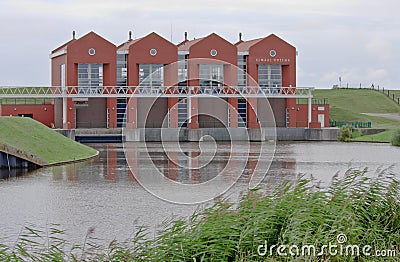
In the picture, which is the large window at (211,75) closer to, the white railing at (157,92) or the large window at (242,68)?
the white railing at (157,92)

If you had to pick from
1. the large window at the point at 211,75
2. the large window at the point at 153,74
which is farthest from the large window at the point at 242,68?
the large window at the point at 153,74

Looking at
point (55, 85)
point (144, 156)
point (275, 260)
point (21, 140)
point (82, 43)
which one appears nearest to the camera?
point (275, 260)

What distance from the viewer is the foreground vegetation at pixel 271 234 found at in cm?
995

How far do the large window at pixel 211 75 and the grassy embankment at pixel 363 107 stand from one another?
37.8 ft

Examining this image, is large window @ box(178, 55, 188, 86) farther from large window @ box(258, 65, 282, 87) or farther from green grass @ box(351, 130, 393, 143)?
green grass @ box(351, 130, 393, 143)

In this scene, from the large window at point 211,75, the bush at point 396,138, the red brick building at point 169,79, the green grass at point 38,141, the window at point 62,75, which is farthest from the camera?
the window at point 62,75

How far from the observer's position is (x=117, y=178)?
91.1ft

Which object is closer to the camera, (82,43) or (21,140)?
(21,140)

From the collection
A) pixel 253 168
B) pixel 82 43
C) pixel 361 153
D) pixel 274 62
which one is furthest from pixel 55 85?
pixel 253 168

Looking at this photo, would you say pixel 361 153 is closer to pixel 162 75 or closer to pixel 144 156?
pixel 144 156

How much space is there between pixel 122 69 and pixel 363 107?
112ft

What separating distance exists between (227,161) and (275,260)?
27.5 metres

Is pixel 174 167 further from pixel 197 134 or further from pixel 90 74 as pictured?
pixel 90 74

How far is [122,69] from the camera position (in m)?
62.2
